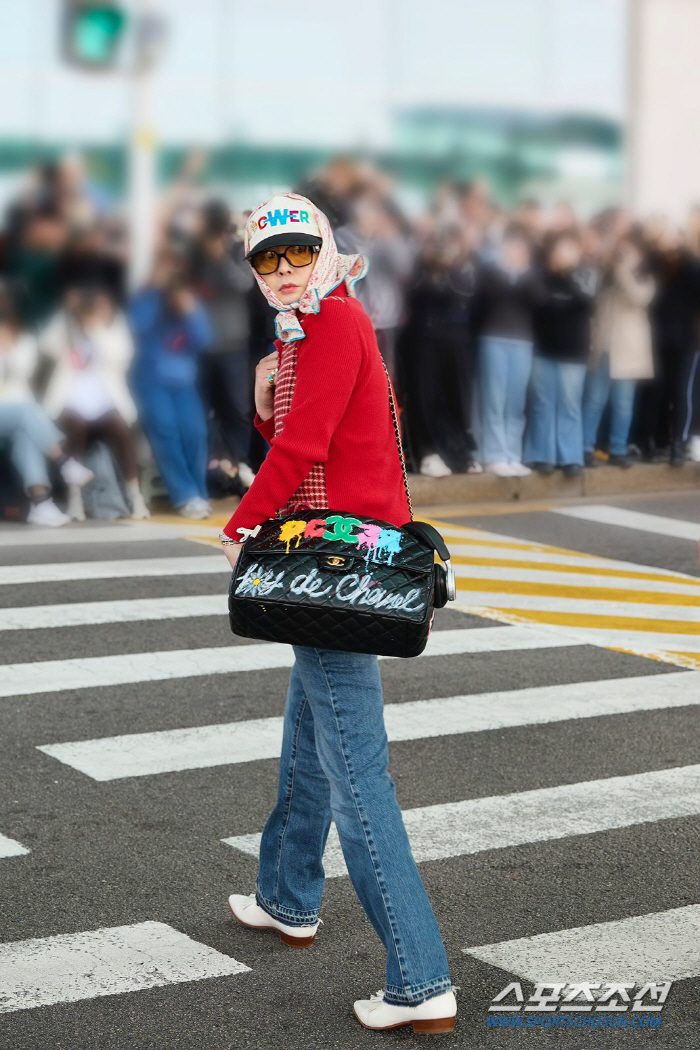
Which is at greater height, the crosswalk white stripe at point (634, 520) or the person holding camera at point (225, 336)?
the person holding camera at point (225, 336)

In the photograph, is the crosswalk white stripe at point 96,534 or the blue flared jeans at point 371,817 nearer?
the blue flared jeans at point 371,817

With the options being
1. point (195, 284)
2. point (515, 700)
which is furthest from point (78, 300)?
point (515, 700)

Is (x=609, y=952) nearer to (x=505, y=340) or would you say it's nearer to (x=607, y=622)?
(x=607, y=622)

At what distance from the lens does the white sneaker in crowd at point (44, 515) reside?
41.2 feet

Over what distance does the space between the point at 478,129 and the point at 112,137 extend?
5.35m

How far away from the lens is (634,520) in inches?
550

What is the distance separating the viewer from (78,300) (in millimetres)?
13070

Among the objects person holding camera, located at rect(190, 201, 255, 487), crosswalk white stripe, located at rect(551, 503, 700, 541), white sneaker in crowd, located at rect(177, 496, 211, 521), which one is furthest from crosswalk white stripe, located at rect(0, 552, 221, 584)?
crosswalk white stripe, located at rect(551, 503, 700, 541)

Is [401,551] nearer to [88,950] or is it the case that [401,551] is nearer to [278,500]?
[278,500]

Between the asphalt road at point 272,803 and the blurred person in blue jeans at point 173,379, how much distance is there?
256cm

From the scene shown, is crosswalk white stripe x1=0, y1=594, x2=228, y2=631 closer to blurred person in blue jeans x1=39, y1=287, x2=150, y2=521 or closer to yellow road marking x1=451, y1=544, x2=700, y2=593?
yellow road marking x1=451, y1=544, x2=700, y2=593

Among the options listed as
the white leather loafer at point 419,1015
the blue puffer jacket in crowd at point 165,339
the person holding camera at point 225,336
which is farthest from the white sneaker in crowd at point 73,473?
the white leather loafer at point 419,1015

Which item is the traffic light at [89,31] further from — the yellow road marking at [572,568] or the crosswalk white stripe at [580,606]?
the crosswalk white stripe at [580,606]

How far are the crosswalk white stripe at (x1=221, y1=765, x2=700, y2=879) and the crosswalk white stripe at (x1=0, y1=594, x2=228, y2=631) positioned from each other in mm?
3409
